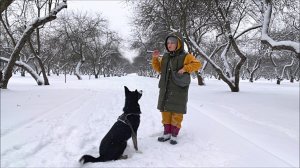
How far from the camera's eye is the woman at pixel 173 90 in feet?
18.2

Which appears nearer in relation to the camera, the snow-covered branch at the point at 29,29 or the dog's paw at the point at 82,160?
the dog's paw at the point at 82,160

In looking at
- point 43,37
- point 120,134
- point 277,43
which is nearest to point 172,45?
point 120,134

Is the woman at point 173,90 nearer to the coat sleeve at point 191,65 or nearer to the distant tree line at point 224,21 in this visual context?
the coat sleeve at point 191,65

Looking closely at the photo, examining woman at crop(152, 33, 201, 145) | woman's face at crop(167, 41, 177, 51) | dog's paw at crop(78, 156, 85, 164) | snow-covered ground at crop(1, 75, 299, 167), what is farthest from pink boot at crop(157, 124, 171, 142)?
dog's paw at crop(78, 156, 85, 164)

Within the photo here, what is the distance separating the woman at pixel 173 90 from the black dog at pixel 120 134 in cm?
73

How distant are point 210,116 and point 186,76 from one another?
3277 millimetres

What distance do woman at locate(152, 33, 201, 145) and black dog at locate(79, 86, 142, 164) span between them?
726 millimetres

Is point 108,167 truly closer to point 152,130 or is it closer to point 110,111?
point 152,130

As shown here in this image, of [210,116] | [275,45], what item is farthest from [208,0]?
[210,116]

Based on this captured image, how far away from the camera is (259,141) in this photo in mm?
5742

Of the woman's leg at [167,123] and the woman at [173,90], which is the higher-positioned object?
the woman at [173,90]

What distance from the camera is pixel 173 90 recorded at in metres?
5.64

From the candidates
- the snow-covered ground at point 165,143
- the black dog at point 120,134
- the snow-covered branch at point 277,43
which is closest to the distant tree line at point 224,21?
the snow-covered branch at point 277,43

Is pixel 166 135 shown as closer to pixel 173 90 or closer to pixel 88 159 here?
pixel 173 90
